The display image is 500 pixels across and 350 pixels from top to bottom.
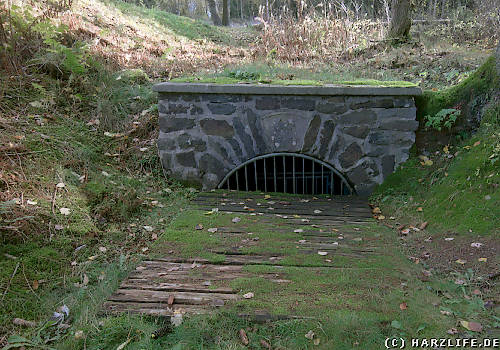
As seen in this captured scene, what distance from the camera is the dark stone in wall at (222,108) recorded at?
5.37m

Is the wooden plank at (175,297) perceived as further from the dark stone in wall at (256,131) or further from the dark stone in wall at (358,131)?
the dark stone in wall at (358,131)

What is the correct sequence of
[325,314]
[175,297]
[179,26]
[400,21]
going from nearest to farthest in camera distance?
[325,314], [175,297], [400,21], [179,26]

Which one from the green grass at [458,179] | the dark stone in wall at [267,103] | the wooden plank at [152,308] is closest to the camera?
the wooden plank at [152,308]

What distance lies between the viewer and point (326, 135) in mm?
5355

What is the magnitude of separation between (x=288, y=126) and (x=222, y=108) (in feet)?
2.96

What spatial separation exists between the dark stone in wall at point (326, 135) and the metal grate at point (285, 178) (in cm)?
25

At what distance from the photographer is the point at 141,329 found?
2521 mm

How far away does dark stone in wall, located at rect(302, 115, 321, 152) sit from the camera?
5.33 meters

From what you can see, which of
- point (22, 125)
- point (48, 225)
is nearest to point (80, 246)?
point (48, 225)

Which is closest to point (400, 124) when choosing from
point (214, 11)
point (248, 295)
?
point (248, 295)

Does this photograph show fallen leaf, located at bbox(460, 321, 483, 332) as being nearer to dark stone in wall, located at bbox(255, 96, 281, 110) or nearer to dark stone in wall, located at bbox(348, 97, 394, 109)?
dark stone in wall, located at bbox(348, 97, 394, 109)

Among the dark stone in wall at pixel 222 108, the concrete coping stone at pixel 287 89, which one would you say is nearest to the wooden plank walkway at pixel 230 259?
the dark stone in wall at pixel 222 108

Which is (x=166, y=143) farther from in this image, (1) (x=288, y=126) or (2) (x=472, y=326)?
(2) (x=472, y=326)

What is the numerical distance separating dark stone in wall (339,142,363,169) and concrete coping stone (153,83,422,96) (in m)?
0.69
